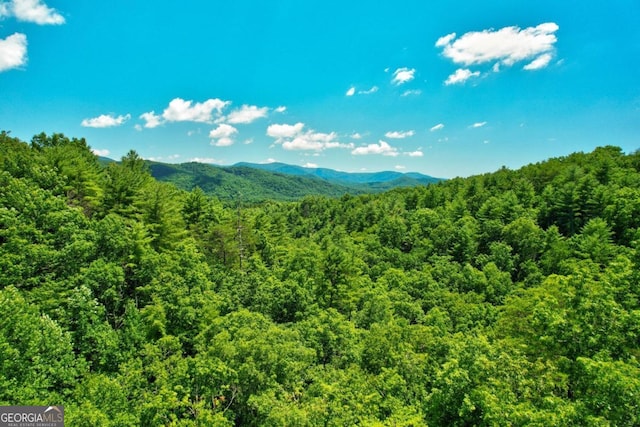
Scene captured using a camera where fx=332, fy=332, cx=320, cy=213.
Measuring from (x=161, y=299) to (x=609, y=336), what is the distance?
92.4 ft

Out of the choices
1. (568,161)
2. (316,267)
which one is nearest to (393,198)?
(568,161)

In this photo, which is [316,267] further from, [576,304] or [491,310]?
[576,304]

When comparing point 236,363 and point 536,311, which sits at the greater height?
point 536,311

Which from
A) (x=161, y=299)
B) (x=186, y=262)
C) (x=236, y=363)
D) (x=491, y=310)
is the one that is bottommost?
(x=491, y=310)

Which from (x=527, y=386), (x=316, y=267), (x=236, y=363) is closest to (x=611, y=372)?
(x=527, y=386)

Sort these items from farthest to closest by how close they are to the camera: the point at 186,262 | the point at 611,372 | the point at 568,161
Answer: the point at 568,161 < the point at 186,262 < the point at 611,372

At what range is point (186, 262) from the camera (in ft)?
98.5

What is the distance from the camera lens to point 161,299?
1013 inches

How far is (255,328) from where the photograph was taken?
2331cm

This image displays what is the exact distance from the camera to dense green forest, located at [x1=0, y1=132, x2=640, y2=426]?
15531mm

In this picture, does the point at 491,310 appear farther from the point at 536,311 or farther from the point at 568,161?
the point at 568,161

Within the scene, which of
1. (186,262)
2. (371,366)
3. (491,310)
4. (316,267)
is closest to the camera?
(371,366)

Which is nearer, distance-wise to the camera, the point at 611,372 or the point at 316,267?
the point at 611,372

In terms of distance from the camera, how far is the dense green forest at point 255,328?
15.5 meters
